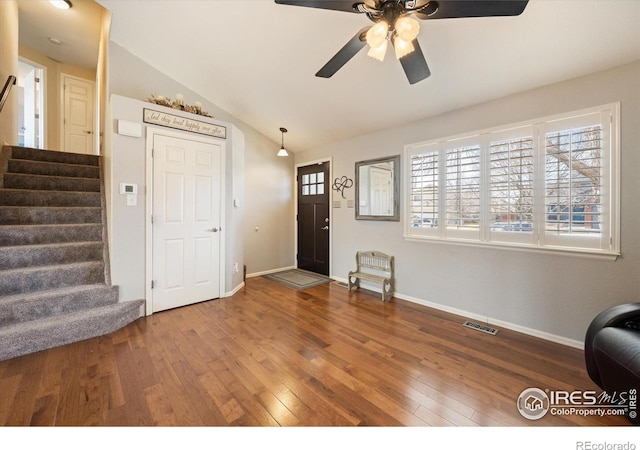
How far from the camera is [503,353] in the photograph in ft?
7.40

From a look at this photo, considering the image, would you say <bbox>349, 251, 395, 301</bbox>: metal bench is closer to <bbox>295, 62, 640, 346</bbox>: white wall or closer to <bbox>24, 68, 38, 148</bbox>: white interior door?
<bbox>295, 62, 640, 346</bbox>: white wall

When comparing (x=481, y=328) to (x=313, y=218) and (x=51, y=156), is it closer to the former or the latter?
(x=313, y=218)

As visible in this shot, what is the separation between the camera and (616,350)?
4.85ft

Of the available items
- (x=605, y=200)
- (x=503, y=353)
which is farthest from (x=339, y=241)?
(x=605, y=200)

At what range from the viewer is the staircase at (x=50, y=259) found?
7.53ft

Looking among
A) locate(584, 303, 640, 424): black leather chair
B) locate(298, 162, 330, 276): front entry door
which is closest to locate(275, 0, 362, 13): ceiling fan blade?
locate(584, 303, 640, 424): black leather chair

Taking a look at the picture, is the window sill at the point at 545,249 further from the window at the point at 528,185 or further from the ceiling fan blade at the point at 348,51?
the ceiling fan blade at the point at 348,51

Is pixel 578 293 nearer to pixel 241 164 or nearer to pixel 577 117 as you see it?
Result: pixel 577 117

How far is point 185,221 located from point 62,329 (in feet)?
4.94

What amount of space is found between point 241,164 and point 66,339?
2.87 meters

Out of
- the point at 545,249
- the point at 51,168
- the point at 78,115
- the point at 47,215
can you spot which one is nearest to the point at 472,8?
the point at 545,249

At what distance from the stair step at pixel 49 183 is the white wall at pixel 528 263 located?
4.20m

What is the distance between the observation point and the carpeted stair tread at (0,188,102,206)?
3092 mm

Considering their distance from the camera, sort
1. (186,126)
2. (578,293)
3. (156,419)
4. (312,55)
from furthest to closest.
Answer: (186,126) → (312,55) → (578,293) → (156,419)
